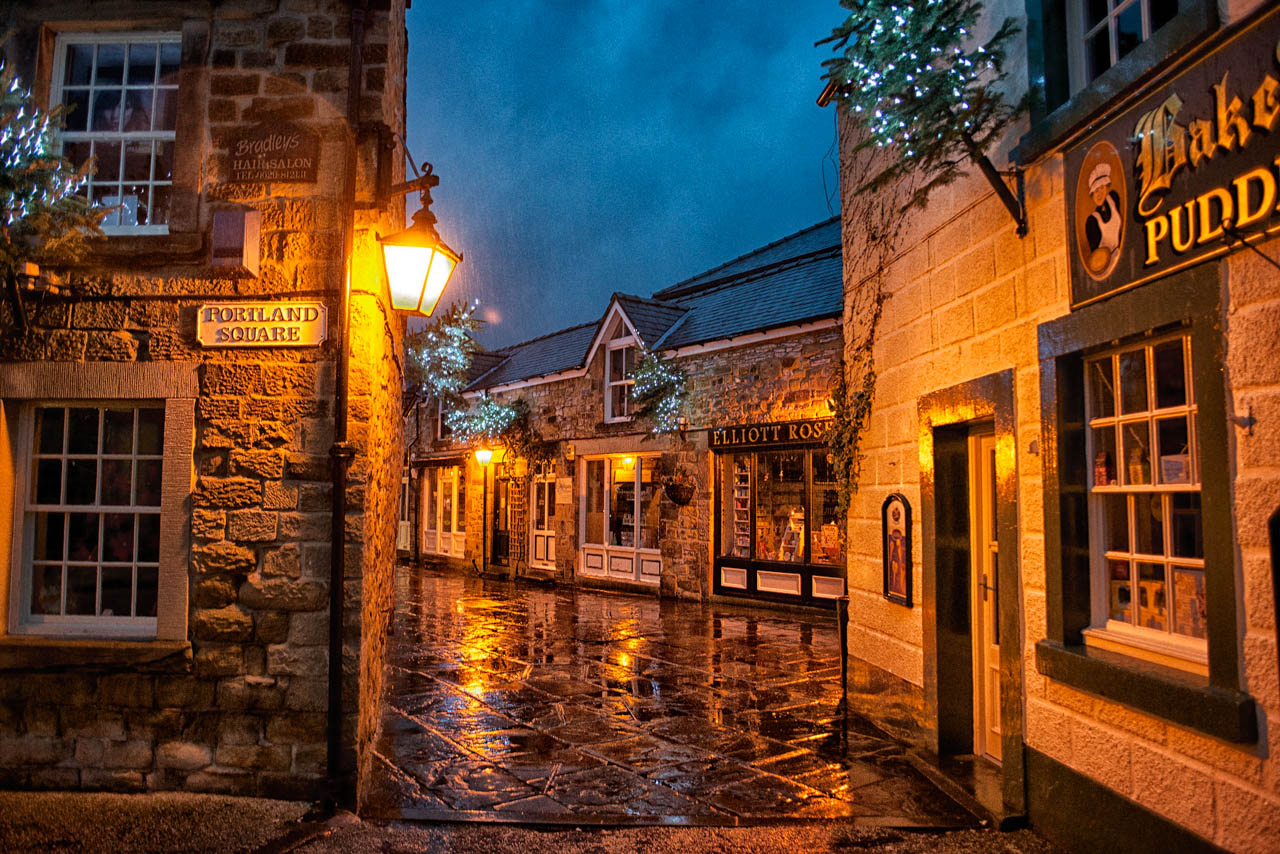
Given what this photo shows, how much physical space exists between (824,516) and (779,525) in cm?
99

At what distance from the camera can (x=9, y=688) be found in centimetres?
515

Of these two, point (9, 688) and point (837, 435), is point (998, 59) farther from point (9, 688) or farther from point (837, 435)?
point (9, 688)

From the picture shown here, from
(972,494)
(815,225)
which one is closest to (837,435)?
(972,494)

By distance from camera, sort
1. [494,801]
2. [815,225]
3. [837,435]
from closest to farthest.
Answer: [494,801], [837,435], [815,225]

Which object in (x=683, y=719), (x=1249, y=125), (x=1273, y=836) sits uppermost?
(x=1249, y=125)

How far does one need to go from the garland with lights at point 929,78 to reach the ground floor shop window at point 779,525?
8.79 metres

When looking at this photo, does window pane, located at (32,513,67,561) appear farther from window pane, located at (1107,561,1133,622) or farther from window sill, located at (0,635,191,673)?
window pane, located at (1107,561,1133,622)

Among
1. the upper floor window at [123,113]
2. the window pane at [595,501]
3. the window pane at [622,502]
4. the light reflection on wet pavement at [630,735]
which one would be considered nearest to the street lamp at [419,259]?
the upper floor window at [123,113]

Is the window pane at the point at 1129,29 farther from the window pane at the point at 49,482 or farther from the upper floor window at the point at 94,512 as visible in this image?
the window pane at the point at 49,482

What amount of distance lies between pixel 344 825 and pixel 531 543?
606 inches

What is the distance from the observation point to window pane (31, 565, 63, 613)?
17.7 feet

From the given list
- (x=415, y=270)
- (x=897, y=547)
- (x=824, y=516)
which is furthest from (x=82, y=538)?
(x=824, y=516)

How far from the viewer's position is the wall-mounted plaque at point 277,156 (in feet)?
17.4

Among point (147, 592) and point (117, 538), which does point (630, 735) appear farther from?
point (117, 538)
